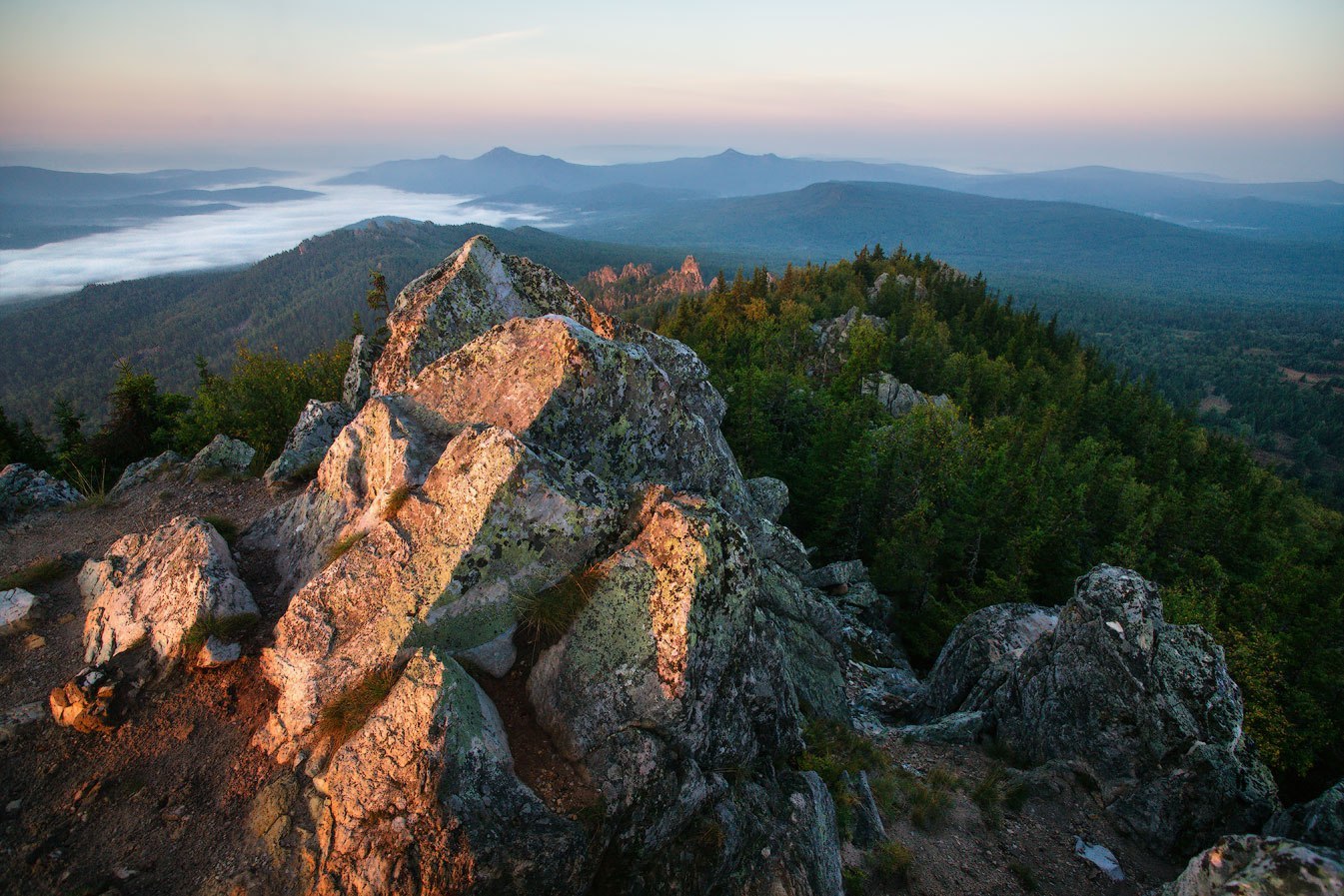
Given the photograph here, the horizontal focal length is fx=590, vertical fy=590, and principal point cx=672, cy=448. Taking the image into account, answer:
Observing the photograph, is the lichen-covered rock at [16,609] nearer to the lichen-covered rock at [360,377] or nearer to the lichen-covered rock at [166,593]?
the lichen-covered rock at [166,593]

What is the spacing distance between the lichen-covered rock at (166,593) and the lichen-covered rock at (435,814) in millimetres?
4158

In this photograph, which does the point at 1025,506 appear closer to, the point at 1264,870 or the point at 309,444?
the point at 1264,870

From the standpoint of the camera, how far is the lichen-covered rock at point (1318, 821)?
32.7ft

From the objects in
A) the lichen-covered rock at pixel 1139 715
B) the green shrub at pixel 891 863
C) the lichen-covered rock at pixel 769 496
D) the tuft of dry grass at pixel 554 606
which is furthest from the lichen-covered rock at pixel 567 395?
the lichen-covered rock at pixel 769 496

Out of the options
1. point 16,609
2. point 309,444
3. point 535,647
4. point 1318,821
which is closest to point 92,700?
point 16,609

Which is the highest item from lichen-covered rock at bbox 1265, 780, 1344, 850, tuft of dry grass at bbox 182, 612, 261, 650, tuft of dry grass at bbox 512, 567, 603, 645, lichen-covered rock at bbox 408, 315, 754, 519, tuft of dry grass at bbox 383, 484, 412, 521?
lichen-covered rock at bbox 408, 315, 754, 519

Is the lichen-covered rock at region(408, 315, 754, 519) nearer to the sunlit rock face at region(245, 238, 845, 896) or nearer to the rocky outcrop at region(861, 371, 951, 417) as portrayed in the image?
the sunlit rock face at region(245, 238, 845, 896)

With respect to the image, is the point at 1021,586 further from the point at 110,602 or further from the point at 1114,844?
the point at 110,602

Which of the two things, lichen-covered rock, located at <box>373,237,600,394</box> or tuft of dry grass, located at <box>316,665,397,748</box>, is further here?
lichen-covered rock, located at <box>373,237,600,394</box>

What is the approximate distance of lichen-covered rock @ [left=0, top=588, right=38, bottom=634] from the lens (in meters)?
10.8

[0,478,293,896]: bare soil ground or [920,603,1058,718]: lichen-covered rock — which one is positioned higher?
[0,478,293,896]: bare soil ground

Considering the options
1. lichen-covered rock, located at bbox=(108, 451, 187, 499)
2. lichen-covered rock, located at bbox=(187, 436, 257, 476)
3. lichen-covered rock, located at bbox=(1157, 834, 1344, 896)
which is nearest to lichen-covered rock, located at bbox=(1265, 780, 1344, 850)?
lichen-covered rock, located at bbox=(1157, 834, 1344, 896)

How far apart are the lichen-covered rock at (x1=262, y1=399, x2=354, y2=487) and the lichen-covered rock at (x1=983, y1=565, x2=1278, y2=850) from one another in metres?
20.4

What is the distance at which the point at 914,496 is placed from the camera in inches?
1419
